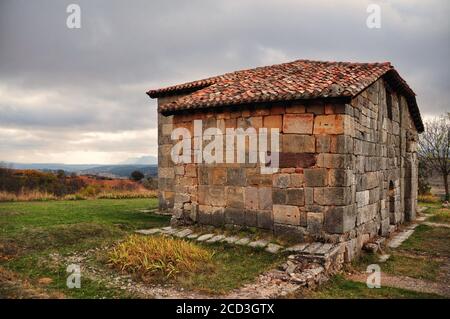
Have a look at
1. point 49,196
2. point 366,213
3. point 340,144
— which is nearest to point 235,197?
point 340,144

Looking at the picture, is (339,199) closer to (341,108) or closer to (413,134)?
(341,108)

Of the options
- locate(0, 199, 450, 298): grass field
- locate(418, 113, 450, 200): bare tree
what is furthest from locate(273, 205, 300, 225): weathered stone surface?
locate(418, 113, 450, 200): bare tree

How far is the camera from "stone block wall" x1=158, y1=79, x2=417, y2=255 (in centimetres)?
801

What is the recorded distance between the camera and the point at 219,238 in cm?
882

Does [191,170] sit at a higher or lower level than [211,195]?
higher

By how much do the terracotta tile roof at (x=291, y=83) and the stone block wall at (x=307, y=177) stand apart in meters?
0.32

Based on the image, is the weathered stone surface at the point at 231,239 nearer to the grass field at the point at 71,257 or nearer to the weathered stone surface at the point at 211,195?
the grass field at the point at 71,257

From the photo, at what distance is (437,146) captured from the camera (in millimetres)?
25969

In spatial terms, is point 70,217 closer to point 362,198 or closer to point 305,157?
point 305,157

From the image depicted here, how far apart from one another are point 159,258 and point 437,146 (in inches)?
985
